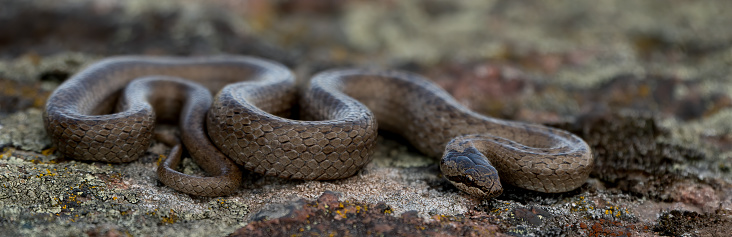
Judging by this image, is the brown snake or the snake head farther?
the brown snake

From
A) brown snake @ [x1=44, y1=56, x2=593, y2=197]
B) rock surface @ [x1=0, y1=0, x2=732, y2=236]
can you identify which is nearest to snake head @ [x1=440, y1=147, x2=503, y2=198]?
brown snake @ [x1=44, y1=56, x2=593, y2=197]

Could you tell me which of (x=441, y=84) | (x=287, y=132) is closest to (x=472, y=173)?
(x=287, y=132)

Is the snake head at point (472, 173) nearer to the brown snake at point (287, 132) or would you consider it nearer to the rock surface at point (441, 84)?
the brown snake at point (287, 132)

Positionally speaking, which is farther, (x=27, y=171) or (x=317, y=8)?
(x=317, y=8)

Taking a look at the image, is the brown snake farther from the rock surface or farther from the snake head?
the rock surface

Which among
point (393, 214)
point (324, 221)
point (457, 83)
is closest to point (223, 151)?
point (324, 221)

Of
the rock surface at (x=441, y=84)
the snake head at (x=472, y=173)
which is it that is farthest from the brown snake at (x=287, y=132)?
the rock surface at (x=441, y=84)

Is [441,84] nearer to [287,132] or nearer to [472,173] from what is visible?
[472,173]

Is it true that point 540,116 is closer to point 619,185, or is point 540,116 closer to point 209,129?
point 619,185
